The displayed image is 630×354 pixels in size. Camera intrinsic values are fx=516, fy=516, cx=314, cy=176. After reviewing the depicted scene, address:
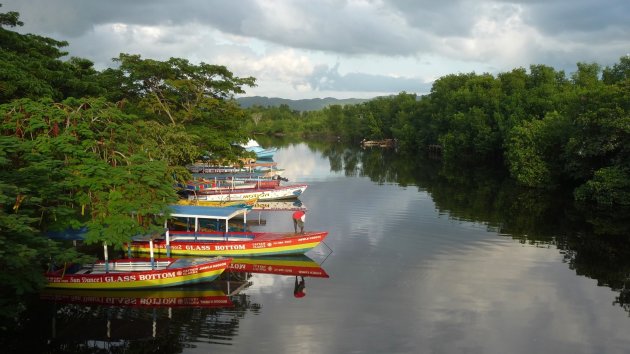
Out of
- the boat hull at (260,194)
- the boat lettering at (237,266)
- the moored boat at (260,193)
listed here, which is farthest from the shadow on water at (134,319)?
the moored boat at (260,193)

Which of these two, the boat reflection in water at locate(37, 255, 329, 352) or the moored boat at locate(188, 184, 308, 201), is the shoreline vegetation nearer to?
the boat reflection in water at locate(37, 255, 329, 352)

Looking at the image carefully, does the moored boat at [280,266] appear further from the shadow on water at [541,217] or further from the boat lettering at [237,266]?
the shadow on water at [541,217]

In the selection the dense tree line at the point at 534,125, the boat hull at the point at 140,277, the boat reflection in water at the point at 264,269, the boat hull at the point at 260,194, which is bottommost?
the boat reflection in water at the point at 264,269

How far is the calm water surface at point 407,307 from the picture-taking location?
17562mm

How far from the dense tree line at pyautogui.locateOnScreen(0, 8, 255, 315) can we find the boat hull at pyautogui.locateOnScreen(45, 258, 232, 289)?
1155 millimetres

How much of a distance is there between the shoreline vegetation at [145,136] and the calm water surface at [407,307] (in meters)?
3.44

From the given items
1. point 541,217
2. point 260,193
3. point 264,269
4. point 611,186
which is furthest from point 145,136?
point 611,186

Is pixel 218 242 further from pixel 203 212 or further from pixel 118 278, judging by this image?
pixel 118 278

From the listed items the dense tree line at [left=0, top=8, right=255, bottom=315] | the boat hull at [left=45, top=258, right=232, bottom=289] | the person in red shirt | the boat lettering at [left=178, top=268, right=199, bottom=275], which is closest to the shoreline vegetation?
the dense tree line at [left=0, top=8, right=255, bottom=315]

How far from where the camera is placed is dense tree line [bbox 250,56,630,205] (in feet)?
132

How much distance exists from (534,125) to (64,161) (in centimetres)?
4677

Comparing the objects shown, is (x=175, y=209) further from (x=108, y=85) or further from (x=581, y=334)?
(x=581, y=334)

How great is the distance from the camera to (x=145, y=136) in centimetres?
3017

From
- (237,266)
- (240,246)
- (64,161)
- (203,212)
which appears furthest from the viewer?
(203,212)
